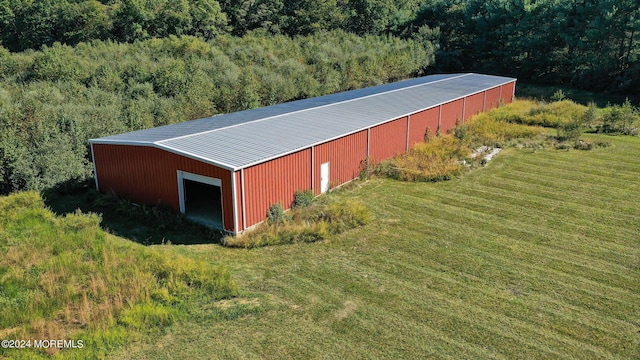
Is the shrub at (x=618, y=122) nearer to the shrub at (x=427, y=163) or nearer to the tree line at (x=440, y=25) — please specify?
the shrub at (x=427, y=163)

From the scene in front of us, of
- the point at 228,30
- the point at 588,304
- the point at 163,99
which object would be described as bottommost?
the point at 588,304

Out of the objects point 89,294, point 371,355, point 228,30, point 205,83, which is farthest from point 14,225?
point 228,30

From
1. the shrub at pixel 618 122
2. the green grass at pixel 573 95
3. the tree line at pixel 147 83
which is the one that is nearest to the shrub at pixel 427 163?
the shrub at pixel 618 122

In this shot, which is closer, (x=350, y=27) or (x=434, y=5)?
(x=434, y=5)

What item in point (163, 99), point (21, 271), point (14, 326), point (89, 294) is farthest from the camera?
point (163, 99)

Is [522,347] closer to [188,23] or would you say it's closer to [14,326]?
[14,326]

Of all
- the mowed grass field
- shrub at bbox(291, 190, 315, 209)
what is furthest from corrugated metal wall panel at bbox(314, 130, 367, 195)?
shrub at bbox(291, 190, 315, 209)

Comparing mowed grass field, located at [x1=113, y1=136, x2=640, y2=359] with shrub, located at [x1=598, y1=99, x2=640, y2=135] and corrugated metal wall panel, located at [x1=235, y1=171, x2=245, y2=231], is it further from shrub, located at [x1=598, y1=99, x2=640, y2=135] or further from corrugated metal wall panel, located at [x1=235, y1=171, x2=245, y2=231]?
shrub, located at [x1=598, y1=99, x2=640, y2=135]
